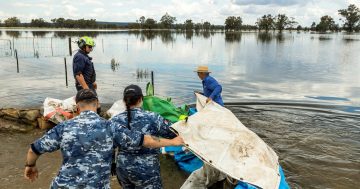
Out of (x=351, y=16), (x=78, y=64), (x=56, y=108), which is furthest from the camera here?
(x=351, y=16)

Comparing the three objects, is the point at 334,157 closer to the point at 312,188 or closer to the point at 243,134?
the point at 312,188

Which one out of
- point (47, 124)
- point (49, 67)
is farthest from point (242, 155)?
point (49, 67)

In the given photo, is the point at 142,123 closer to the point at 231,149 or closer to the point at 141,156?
the point at 141,156

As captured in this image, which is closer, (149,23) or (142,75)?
(142,75)

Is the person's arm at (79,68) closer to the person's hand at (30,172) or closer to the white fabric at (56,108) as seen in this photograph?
the white fabric at (56,108)

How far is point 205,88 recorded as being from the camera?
7012 millimetres

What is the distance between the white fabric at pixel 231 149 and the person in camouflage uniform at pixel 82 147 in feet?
3.99

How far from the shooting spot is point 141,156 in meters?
3.38

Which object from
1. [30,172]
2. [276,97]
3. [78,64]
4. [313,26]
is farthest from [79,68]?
[313,26]

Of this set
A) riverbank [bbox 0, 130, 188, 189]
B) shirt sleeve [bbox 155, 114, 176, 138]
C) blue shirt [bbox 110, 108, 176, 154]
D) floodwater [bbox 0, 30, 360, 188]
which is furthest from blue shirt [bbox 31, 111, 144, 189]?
floodwater [bbox 0, 30, 360, 188]

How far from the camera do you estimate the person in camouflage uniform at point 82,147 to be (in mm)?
2654

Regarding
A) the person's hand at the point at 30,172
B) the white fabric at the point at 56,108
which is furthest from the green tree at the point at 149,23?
the person's hand at the point at 30,172

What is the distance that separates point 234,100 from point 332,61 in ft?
54.1

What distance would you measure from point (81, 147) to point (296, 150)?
584 centimetres
